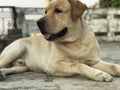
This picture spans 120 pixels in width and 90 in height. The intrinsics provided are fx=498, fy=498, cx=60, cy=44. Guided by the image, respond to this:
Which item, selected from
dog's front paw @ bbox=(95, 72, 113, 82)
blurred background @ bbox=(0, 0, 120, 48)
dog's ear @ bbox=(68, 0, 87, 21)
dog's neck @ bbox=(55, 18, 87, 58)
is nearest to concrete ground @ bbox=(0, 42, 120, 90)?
dog's front paw @ bbox=(95, 72, 113, 82)

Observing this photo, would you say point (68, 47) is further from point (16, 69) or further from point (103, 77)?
point (16, 69)

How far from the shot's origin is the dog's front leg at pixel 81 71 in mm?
5945

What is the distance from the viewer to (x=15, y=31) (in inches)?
459

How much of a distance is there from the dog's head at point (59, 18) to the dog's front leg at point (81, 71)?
372mm

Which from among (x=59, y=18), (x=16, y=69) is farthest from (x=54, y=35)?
(x=16, y=69)

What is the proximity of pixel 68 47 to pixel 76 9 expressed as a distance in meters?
0.53

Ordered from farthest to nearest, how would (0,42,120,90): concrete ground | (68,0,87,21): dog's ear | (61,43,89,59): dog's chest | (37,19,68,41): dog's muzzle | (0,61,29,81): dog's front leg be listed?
(0,61,29,81): dog's front leg, (61,43,89,59): dog's chest, (68,0,87,21): dog's ear, (37,19,68,41): dog's muzzle, (0,42,120,90): concrete ground

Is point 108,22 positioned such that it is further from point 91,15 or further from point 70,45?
point 70,45

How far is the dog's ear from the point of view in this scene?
20.9ft

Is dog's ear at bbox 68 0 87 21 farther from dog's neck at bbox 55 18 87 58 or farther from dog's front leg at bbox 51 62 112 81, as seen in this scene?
dog's front leg at bbox 51 62 112 81

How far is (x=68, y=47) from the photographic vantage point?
656 centimetres

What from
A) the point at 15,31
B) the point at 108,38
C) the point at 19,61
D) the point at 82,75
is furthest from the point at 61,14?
the point at 108,38

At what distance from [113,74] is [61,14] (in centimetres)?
104

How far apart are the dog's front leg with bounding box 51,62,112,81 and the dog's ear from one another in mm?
614
